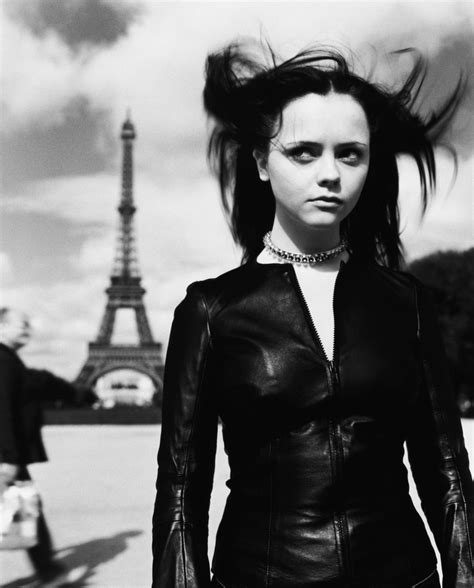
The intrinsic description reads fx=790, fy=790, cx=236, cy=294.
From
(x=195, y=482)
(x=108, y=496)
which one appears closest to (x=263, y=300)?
(x=195, y=482)

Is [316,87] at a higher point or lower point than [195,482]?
higher

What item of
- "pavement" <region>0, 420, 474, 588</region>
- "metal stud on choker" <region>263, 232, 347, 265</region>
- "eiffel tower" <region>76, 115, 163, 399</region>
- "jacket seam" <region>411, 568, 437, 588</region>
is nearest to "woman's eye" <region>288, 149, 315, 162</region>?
"metal stud on choker" <region>263, 232, 347, 265</region>

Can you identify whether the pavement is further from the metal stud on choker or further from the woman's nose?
the woman's nose

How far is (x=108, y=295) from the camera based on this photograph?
5041cm

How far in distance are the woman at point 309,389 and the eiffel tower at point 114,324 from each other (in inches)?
1759

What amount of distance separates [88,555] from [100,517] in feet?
5.48

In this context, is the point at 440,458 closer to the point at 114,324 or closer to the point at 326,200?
the point at 326,200

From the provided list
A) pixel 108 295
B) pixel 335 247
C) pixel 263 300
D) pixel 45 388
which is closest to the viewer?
pixel 263 300

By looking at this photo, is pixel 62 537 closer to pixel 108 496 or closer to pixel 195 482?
pixel 108 496

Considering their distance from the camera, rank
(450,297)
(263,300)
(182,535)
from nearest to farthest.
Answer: (182,535) < (263,300) < (450,297)

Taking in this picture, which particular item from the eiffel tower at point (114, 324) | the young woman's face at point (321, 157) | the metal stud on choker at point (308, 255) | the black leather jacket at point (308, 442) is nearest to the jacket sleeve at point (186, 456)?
the black leather jacket at point (308, 442)

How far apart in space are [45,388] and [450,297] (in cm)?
3113

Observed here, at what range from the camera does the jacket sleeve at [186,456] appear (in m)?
1.69

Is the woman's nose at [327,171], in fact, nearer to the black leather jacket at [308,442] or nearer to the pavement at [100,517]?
the black leather jacket at [308,442]
